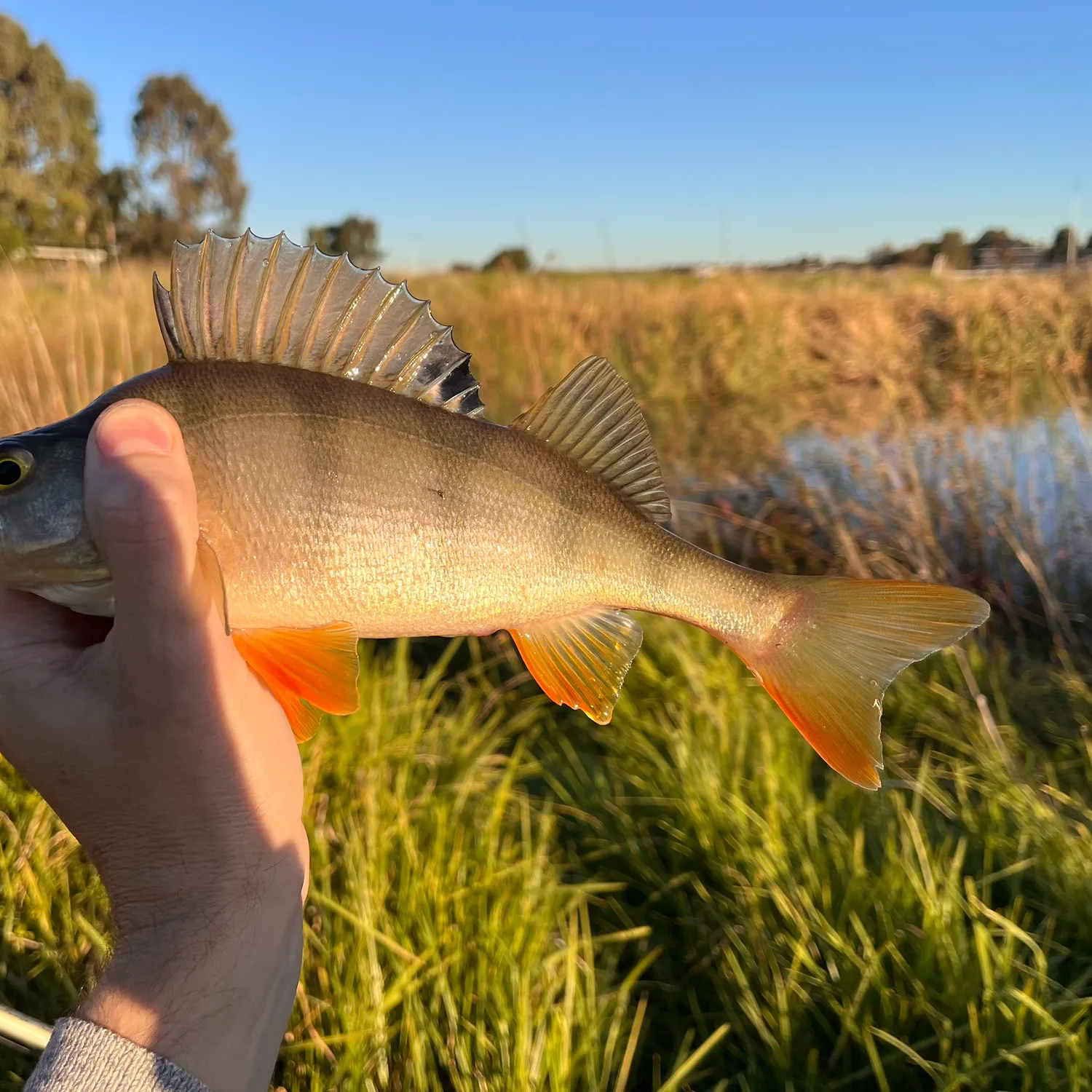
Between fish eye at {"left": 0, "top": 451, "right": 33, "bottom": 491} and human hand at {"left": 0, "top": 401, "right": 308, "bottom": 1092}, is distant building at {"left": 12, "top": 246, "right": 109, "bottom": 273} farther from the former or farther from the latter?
human hand at {"left": 0, "top": 401, "right": 308, "bottom": 1092}

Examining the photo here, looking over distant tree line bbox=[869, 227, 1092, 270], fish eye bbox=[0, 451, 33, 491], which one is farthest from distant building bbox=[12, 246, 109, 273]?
distant tree line bbox=[869, 227, 1092, 270]

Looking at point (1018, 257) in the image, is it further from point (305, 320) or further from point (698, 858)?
point (305, 320)

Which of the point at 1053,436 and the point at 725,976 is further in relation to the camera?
the point at 1053,436

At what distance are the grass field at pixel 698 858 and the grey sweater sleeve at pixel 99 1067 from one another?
877 millimetres

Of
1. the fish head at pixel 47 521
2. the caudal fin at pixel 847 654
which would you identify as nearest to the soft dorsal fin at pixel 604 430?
the caudal fin at pixel 847 654

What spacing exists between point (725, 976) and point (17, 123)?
1692 centimetres

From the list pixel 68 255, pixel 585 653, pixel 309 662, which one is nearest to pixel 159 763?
pixel 309 662

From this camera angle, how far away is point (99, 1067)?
3.81 ft

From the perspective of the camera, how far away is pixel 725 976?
2457mm

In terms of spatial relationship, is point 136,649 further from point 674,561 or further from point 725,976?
point 725,976

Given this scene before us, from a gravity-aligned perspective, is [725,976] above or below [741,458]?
below

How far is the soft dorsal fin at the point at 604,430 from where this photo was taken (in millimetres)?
1653

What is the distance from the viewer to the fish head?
140cm

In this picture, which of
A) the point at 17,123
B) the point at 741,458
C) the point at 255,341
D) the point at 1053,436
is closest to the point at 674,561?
the point at 255,341
